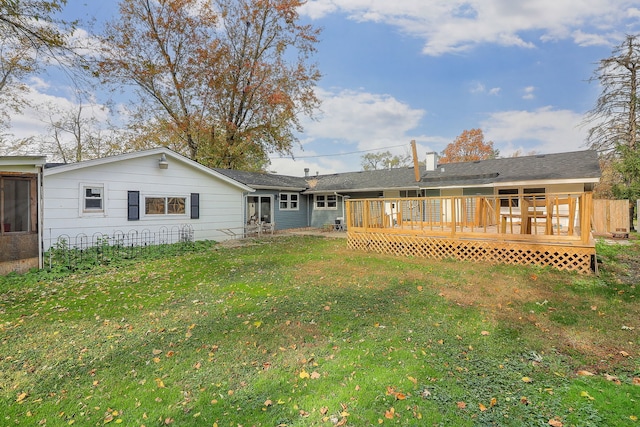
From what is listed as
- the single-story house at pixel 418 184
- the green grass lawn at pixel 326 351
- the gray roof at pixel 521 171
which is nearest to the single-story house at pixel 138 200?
the single-story house at pixel 418 184

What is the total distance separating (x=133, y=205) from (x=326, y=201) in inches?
449

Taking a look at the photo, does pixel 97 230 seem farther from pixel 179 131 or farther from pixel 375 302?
pixel 179 131

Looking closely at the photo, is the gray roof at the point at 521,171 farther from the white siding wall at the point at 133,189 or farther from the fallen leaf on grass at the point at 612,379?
the fallen leaf on grass at the point at 612,379

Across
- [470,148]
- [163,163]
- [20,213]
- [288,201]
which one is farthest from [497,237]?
[470,148]

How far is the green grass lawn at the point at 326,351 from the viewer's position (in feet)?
8.48

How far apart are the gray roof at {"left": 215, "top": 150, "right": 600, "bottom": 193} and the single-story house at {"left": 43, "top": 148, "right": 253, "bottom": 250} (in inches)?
125

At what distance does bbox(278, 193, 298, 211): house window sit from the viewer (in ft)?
61.1

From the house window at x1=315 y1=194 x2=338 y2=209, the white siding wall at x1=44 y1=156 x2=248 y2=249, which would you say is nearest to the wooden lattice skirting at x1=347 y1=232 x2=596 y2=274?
the white siding wall at x1=44 y1=156 x2=248 y2=249

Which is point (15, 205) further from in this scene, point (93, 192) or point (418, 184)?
point (418, 184)

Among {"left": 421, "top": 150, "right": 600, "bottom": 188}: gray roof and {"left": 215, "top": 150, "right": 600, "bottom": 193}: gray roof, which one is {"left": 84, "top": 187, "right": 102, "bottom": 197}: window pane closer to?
{"left": 215, "top": 150, "right": 600, "bottom": 193}: gray roof

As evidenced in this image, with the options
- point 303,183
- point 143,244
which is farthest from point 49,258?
point 303,183

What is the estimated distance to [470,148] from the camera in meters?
34.8

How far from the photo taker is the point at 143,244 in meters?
11.1

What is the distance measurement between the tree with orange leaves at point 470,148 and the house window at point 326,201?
72.0 feet
